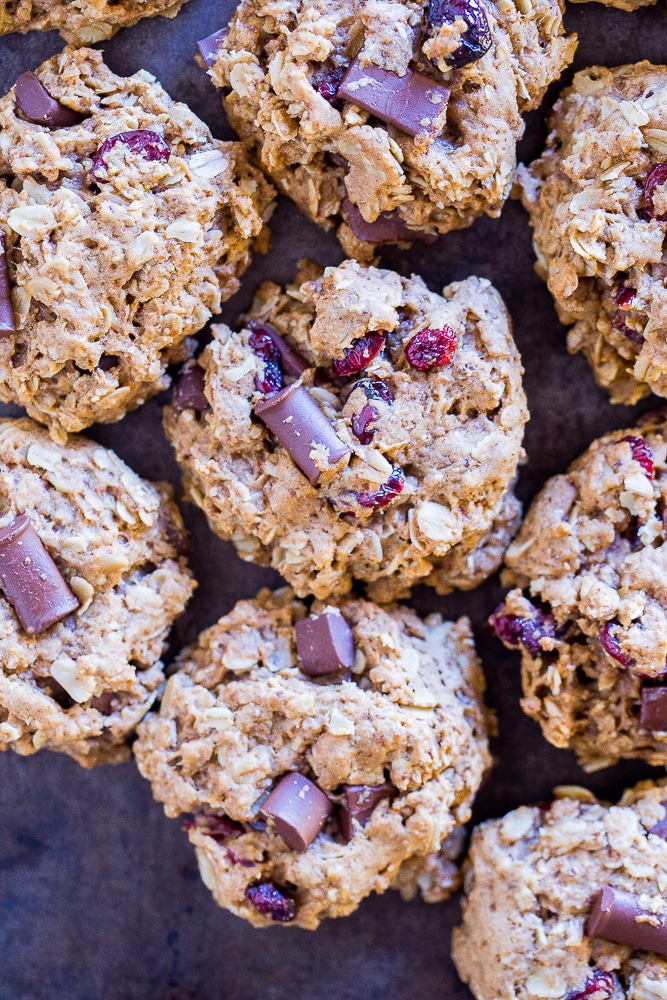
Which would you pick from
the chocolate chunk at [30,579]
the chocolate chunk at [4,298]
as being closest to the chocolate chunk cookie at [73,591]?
the chocolate chunk at [30,579]

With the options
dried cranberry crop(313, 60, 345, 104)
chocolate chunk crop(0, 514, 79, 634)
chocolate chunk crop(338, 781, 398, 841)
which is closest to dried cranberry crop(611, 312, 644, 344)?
dried cranberry crop(313, 60, 345, 104)

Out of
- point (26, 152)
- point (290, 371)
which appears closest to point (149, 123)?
point (26, 152)

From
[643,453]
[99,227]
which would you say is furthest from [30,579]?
[643,453]

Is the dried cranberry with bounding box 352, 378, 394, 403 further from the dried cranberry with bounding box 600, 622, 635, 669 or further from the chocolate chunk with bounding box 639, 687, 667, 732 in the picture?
the chocolate chunk with bounding box 639, 687, 667, 732

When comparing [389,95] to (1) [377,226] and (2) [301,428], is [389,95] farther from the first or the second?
(2) [301,428]

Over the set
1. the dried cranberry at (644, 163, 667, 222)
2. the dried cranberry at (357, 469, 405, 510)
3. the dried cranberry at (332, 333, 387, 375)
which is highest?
the dried cranberry at (644, 163, 667, 222)

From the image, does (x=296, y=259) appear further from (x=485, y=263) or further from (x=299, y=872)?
(x=299, y=872)
